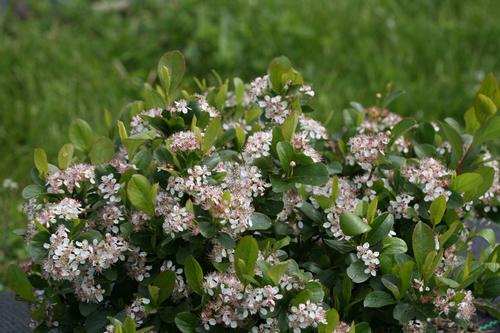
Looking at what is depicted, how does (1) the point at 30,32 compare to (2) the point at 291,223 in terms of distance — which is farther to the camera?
(1) the point at 30,32

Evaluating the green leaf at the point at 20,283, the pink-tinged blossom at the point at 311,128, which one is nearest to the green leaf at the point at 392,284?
the pink-tinged blossom at the point at 311,128

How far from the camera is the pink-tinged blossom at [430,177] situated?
149 cm

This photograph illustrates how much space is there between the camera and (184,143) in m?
1.41

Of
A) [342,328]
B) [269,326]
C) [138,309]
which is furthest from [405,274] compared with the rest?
[138,309]

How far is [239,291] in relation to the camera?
4.33 feet

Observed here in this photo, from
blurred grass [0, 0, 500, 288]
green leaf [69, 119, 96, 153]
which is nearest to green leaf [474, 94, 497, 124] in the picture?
green leaf [69, 119, 96, 153]

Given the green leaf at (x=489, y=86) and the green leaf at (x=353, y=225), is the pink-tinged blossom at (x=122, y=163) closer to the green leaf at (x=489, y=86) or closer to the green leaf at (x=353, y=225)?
the green leaf at (x=353, y=225)

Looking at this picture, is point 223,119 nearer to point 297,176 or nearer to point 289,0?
point 297,176

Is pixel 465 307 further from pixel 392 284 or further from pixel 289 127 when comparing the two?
pixel 289 127

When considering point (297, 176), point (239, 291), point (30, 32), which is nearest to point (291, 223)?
point (297, 176)

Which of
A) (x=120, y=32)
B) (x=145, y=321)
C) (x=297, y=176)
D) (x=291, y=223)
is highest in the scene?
(x=297, y=176)

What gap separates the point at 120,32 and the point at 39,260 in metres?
2.89

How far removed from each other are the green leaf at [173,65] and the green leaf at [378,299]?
57 centimetres

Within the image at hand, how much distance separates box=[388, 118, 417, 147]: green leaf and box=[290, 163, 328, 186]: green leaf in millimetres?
290
